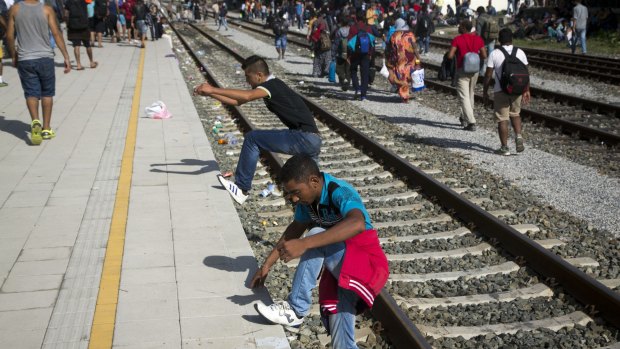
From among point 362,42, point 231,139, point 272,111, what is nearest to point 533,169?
point 272,111

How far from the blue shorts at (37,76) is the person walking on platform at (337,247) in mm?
7223

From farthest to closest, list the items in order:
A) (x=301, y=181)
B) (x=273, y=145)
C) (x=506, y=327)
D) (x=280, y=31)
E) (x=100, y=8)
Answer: (x=100, y=8) → (x=280, y=31) → (x=273, y=145) → (x=506, y=327) → (x=301, y=181)

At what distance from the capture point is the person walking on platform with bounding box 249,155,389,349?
375 cm

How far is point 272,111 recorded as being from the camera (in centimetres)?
717

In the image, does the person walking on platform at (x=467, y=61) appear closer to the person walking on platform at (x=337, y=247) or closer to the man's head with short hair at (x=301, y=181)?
the person walking on platform at (x=337, y=247)

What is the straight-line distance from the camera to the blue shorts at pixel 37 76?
10195 mm

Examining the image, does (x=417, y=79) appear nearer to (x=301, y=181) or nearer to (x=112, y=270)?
(x=112, y=270)

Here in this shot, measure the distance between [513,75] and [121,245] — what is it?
5736 millimetres

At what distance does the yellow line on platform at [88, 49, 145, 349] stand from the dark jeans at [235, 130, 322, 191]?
125cm

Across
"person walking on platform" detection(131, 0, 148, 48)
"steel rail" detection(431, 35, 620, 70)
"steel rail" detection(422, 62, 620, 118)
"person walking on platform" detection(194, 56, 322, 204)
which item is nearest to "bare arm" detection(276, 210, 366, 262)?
"person walking on platform" detection(194, 56, 322, 204)

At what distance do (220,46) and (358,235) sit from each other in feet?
93.7

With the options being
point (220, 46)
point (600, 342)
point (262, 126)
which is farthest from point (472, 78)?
point (220, 46)

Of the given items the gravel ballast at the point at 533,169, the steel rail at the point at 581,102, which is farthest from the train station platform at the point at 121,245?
the steel rail at the point at 581,102

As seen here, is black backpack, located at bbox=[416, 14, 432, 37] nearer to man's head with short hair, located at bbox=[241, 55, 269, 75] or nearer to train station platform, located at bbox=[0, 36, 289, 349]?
train station platform, located at bbox=[0, 36, 289, 349]
